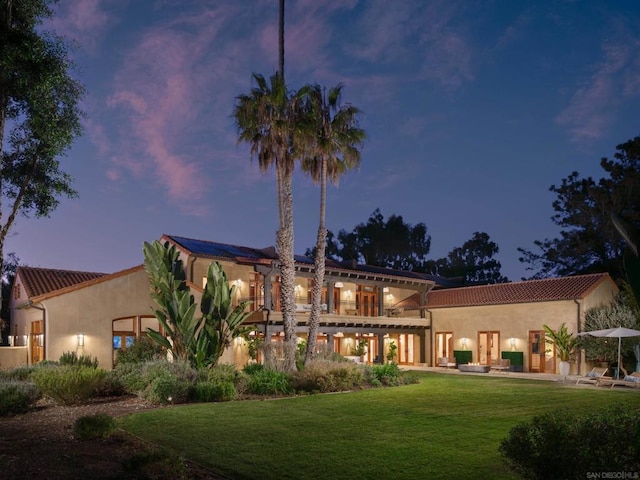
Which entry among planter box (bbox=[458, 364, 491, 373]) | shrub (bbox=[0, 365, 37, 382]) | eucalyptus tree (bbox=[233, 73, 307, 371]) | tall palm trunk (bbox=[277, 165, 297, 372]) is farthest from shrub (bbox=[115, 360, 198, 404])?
planter box (bbox=[458, 364, 491, 373])

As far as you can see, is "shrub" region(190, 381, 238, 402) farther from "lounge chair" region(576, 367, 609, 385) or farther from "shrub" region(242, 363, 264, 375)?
"lounge chair" region(576, 367, 609, 385)

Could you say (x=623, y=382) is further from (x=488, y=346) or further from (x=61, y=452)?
(x=61, y=452)

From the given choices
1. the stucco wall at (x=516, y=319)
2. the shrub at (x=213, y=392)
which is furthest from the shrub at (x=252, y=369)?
the stucco wall at (x=516, y=319)

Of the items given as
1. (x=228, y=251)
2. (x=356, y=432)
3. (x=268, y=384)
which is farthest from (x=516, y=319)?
(x=356, y=432)

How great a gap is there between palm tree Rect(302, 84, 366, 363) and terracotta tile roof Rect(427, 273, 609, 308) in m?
11.4

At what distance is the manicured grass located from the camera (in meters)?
8.30

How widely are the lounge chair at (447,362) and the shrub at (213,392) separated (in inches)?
746

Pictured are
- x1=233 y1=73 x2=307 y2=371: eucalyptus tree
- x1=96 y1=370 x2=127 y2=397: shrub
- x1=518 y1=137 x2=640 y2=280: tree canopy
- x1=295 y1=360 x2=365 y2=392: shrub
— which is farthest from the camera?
x1=518 y1=137 x2=640 y2=280: tree canopy

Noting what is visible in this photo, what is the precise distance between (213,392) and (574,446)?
35.5 feet

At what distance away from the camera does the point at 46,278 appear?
29391mm

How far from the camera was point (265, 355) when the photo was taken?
20453 millimetres

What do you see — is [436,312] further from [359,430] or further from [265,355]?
[359,430]

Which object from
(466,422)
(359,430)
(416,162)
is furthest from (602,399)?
(416,162)

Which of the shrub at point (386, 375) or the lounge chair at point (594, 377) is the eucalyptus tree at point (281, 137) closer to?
the shrub at point (386, 375)
